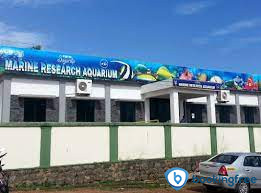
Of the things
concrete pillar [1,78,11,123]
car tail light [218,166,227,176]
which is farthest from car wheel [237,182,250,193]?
concrete pillar [1,78,11,123]

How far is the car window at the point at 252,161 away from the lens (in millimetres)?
10686

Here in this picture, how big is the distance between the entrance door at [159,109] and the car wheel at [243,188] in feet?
47.6

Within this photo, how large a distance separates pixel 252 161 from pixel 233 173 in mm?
1244

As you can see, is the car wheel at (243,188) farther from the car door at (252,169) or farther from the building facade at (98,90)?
the building facade at (98,90)

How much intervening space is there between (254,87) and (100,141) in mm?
21393

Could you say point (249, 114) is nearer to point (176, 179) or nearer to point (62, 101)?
point (62, 101)

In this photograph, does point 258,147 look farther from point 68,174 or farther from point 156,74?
point 68,174

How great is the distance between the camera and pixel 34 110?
2055 cm

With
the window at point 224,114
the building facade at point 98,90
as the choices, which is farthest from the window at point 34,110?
the window at point 224,114

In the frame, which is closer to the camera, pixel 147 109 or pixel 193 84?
pixel 193 84

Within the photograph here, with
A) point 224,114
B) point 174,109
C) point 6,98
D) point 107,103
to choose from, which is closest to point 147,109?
point 107,103

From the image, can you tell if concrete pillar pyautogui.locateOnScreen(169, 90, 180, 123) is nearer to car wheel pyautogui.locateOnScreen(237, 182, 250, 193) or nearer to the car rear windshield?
the car rear windshield

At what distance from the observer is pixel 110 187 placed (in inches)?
460

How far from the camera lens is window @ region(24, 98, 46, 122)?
20.3 meters
